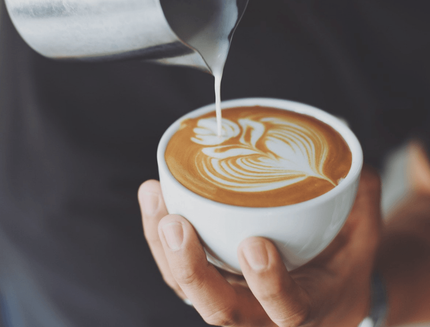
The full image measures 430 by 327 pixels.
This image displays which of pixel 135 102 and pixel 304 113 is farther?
pixel 135 102

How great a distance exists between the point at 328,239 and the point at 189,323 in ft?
1.64

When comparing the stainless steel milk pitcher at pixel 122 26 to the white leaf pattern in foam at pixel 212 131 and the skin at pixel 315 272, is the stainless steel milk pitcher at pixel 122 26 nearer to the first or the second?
the white leaf pattern in foam at pixel 212 131

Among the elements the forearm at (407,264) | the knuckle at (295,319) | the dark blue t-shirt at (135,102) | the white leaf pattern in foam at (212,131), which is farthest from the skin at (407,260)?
the white leaf pattern in foam at (212,131)

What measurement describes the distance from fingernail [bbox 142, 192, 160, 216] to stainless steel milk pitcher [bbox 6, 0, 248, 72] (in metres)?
0.29

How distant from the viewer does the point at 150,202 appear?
0.84 metres

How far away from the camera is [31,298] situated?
3.56 ft

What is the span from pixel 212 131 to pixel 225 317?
0.37 m

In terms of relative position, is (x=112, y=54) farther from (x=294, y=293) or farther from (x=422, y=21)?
(x=422, y=21)

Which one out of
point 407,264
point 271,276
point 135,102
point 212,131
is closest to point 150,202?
point 212,131

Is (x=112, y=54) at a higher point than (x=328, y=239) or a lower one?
higher

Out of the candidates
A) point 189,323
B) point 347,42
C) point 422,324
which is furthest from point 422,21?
point 189,323

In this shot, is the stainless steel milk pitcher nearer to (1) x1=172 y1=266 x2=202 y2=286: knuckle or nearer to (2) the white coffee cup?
(2) the white coffee cup

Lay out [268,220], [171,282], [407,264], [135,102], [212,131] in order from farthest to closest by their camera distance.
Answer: [135,102] < [407,264] < [171,282] < [212,131] < [268,220]

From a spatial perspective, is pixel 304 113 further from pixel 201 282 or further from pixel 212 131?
pixel 201 282
